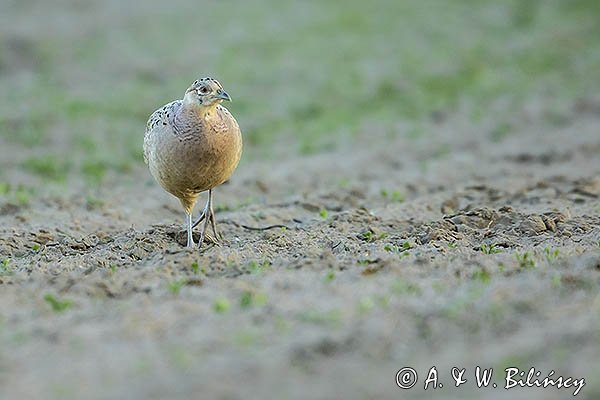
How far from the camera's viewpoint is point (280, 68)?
1916 cm

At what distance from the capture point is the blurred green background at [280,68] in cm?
1561

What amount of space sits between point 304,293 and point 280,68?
13.4 metres

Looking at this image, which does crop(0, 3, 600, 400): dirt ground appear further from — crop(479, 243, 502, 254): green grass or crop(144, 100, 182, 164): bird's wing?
crop(144, 100, 182, 164): bird's wing

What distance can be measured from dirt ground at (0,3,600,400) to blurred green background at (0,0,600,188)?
3.77 meters

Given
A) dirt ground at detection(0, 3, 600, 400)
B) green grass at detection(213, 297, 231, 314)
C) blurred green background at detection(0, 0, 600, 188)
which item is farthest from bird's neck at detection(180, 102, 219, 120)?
blurred green background at detection(0, 0, 600, 188)

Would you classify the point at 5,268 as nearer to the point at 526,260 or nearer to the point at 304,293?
the point at 304,293

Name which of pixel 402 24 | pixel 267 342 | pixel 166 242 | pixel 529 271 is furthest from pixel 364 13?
pixel 267 342

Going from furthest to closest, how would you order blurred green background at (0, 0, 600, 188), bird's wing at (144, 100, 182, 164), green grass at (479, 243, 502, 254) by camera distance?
1. blurred green background at (0, 0, 600, 188)
2. bird's wing at (144, 100, 182, 164)
3. green grass at (479, 243, 502, 254)

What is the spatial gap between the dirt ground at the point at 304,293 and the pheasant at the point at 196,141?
665 mm

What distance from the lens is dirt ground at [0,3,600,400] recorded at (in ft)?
16.1

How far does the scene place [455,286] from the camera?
245 inches

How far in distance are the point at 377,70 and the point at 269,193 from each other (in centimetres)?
773

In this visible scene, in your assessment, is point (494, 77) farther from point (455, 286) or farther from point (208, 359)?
point (208, 359)

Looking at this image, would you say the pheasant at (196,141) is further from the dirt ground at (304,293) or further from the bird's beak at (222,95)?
the dirt ground at (304,293)
